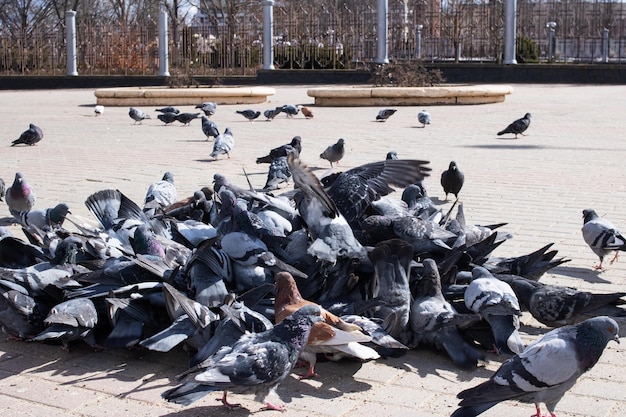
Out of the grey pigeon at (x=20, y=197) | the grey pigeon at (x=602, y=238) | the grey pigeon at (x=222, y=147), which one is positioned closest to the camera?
the grey pigeon at (x=602, y=238)

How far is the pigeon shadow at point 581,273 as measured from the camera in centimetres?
524

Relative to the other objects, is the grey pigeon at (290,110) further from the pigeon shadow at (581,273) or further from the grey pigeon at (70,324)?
the grey pigeon at (70,324)

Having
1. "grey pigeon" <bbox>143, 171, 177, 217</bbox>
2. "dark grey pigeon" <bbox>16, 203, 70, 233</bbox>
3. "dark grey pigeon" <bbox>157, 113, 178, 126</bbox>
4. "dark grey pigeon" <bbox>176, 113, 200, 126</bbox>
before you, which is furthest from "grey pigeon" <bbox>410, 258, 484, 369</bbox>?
"dark grey pigeon" <bbox>157, 113, 178, 126</bbox>

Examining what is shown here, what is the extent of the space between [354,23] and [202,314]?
28617mm

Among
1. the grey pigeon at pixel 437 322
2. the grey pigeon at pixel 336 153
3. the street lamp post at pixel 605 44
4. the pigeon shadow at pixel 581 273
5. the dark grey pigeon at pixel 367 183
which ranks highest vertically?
the street lamp post at pixel 605 44

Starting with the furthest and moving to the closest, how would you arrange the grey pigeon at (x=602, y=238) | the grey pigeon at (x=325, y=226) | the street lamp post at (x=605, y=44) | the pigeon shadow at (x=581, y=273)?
the street lamp post at (x=605, y=44), the grey pigeon at (x=602, y=238), the pigeon shadow at (x=581, y=273), the grey pigeon at (x=325, y=226)

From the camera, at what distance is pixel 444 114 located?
1850cm

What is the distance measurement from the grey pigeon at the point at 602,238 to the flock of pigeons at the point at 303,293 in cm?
73

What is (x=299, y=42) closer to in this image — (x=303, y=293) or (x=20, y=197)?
(x=20, y=197)

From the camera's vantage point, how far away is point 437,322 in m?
3.89

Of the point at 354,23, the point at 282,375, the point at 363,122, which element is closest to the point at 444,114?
the point at 363,122

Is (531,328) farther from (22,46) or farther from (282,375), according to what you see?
(22,46)

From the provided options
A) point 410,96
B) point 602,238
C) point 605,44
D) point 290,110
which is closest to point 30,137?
point 290,110

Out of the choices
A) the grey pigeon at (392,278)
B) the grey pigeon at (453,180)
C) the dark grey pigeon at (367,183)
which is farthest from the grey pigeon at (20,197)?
the grey pigeon at (392,278)
